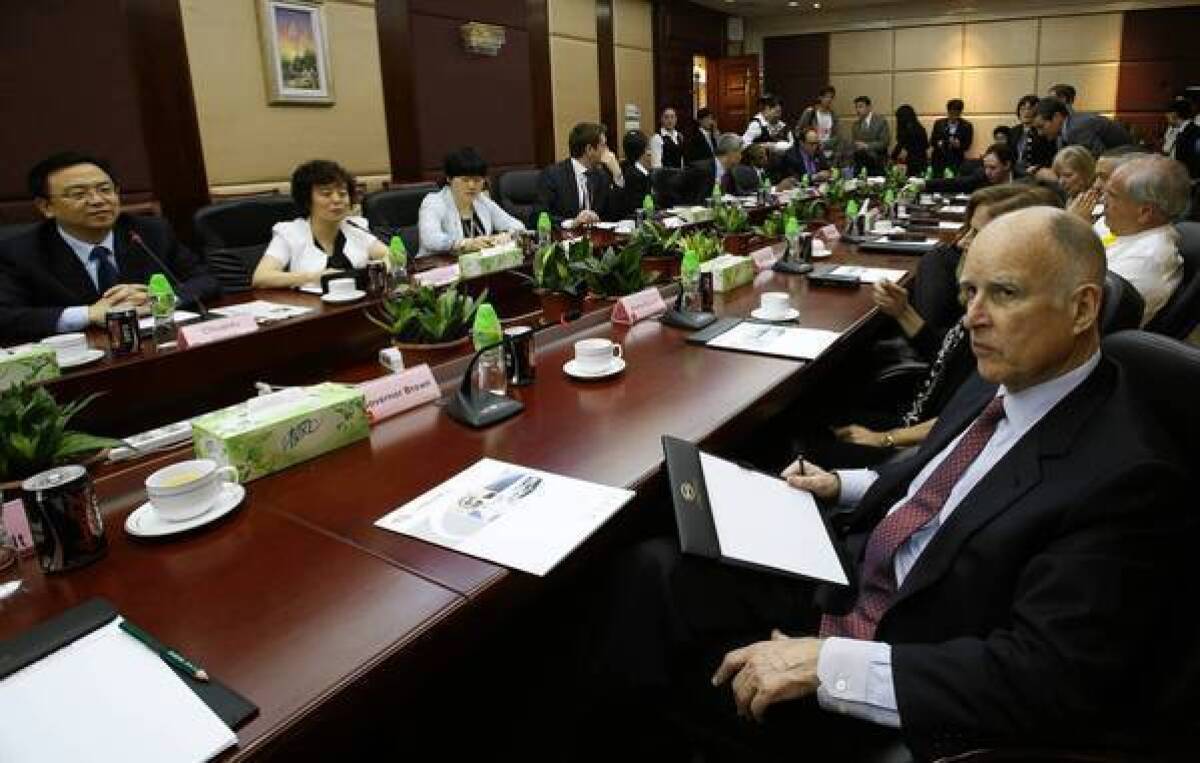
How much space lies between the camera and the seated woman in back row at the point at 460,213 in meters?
3.45

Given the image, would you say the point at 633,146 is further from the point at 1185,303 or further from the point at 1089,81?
the point at 1089,81

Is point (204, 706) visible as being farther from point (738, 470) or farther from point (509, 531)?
point (738, 470)

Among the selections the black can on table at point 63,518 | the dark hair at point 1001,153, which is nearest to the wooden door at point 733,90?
the dark hair at point 1001,153

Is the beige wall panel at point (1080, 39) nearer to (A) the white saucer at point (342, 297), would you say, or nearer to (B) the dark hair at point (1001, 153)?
(B) the dark hair at point (1001, 153)

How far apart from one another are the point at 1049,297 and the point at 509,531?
801mm

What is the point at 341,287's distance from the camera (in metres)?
2.39

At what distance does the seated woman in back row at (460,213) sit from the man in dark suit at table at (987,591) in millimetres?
2396

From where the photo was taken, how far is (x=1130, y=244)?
2.34 meters

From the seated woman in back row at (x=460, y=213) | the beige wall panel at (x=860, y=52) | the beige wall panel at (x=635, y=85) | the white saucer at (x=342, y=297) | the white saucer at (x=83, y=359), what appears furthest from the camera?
the beige wall panel at (x=860, y=52)

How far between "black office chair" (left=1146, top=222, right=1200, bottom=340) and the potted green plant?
7.84 feet

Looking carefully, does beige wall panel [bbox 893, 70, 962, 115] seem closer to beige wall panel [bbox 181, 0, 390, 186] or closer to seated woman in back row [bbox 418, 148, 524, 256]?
beige wall panel [bbox 181, 0, 390, 186]

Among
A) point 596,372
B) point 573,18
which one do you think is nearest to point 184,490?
point 596,372

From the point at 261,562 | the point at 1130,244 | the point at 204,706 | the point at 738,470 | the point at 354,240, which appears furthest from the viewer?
the point at 354,240

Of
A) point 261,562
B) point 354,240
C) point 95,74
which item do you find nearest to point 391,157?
point 95,74
